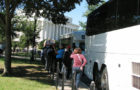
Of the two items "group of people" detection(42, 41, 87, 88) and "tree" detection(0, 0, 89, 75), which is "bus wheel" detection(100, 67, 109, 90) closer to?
"group of people" detection(42, 41, 87, 88)

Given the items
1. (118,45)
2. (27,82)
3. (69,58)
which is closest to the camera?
(118,45)

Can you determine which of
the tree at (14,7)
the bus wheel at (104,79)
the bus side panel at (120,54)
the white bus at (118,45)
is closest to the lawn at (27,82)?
the tree at (14,7)

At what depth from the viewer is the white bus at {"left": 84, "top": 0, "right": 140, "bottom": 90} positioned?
6273 millimetres

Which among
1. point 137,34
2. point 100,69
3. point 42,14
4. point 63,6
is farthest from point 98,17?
point 42,14

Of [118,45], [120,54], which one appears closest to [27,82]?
[118,45]

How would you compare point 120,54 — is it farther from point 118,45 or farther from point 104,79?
point 104,79

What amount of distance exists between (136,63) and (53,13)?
1176 cm

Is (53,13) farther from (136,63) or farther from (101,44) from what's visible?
(136,63)

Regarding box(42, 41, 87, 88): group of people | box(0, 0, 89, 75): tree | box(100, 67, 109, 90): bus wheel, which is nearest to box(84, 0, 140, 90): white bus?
box(100, 67, 109, 90): bus wheel

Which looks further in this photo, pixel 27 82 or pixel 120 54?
pixel 27 82

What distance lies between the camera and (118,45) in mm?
7625

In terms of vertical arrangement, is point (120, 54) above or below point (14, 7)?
below

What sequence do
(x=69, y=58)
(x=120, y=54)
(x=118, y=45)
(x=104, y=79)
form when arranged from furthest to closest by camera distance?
(x=69, y=58) → (x=104, y=79) → (x=118, y=45) → (x=120, y=54)

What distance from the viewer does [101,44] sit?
33.1 feet
